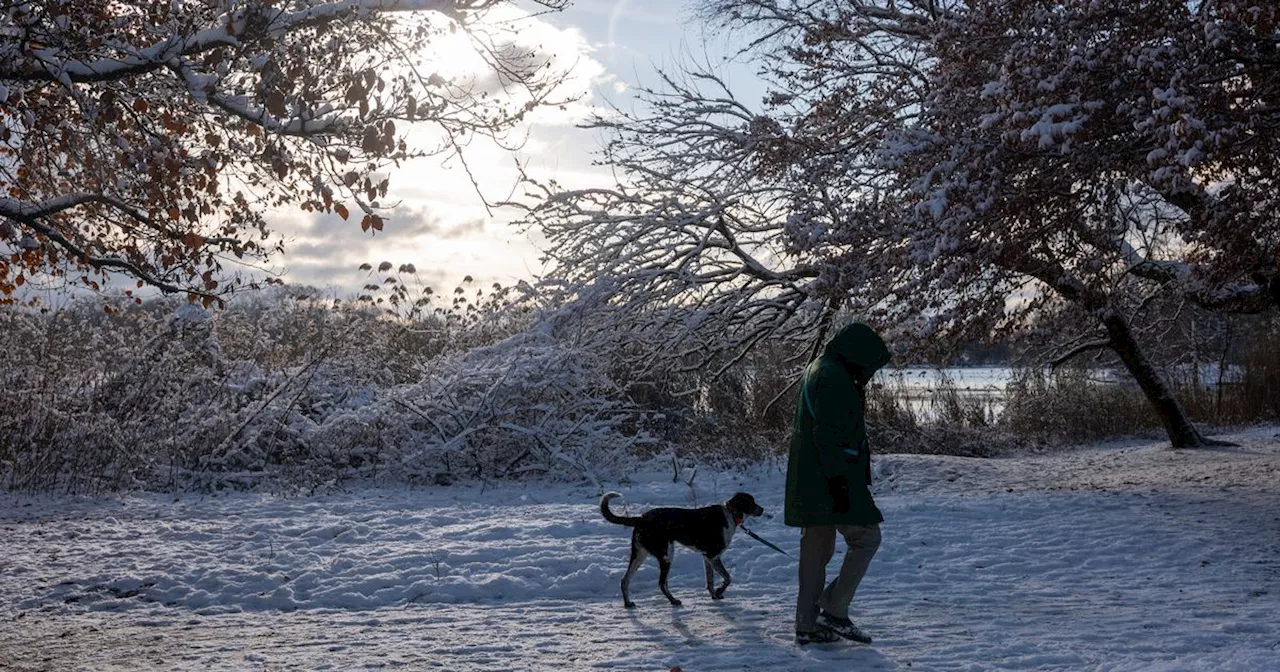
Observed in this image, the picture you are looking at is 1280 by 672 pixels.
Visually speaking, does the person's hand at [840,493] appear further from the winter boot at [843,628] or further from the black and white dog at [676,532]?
the black and white dog at [676,532]

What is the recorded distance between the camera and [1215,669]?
5562mm

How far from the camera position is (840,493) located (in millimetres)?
6305

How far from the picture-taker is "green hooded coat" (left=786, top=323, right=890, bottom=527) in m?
6.34

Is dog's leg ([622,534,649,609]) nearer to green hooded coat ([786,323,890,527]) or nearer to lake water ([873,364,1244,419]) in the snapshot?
green hooded coat ([786,323,890,527])

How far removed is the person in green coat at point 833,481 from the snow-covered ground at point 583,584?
0.33m

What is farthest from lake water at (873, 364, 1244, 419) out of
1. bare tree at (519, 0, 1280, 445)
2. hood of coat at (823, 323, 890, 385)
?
hood of coat at (823, 323, 890, 385)

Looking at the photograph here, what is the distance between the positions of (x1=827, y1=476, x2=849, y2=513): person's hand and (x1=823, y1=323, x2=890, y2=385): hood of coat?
687 mm

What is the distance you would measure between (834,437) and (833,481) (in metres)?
0.27

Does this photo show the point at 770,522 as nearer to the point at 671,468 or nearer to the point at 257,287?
the point at 671,468

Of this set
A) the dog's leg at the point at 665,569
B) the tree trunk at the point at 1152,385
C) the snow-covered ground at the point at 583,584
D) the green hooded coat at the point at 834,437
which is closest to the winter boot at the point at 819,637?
the snow-covered ground at the point at 583,584

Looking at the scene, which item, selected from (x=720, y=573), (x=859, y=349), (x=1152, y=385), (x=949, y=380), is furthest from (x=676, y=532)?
(x=949, y=380)

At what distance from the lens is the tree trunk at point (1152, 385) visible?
56.5ft

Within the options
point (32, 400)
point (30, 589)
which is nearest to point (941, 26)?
point (30, 589)

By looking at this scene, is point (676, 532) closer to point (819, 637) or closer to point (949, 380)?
point (819, 637)
